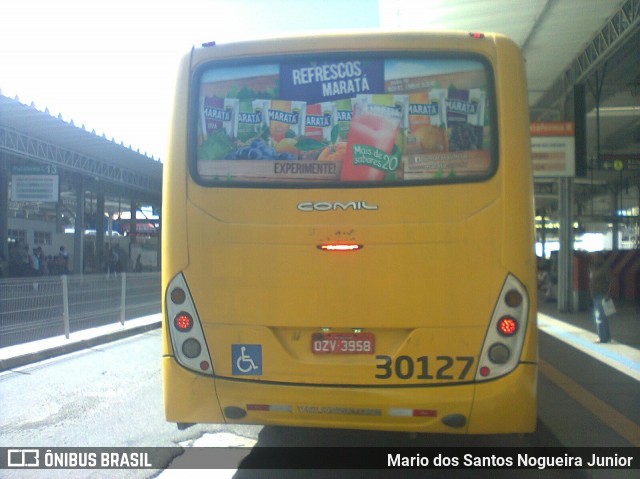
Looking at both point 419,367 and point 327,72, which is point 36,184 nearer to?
point 327,72

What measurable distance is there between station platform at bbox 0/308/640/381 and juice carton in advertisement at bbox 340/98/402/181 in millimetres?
5883

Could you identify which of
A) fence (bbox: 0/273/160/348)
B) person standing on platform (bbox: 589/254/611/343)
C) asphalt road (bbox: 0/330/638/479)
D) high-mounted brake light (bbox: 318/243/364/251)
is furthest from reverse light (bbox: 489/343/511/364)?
fence (bbox: 0/273/160/348)

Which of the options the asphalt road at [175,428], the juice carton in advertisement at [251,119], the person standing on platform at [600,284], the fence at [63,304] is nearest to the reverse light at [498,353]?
the asphalt road at [175,428]

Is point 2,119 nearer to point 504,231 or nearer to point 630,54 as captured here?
point 630,54

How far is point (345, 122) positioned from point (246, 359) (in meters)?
1.87

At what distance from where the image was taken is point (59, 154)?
1096 inches

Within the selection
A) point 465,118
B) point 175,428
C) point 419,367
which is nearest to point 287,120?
point 465,118

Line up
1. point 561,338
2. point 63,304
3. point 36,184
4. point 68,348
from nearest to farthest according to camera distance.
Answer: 1. point 68,348
2. point 561,338
3. point 63,304
4. point 36,184

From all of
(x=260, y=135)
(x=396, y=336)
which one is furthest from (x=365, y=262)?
(x=260, y=135)

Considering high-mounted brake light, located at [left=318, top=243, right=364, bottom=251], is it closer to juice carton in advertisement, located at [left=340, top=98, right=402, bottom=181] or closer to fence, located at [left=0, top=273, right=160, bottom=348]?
juice carton in advertisement, located at [left=340, top=98, right=402, bottom=181]

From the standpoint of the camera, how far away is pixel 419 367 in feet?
14.9

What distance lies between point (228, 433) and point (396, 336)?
274 cm

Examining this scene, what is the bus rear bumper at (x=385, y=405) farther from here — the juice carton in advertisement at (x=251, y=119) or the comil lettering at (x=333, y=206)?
the juice carton in advertisement at (x=251, y=119)

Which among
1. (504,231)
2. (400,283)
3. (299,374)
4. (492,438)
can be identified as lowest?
(492,438)
